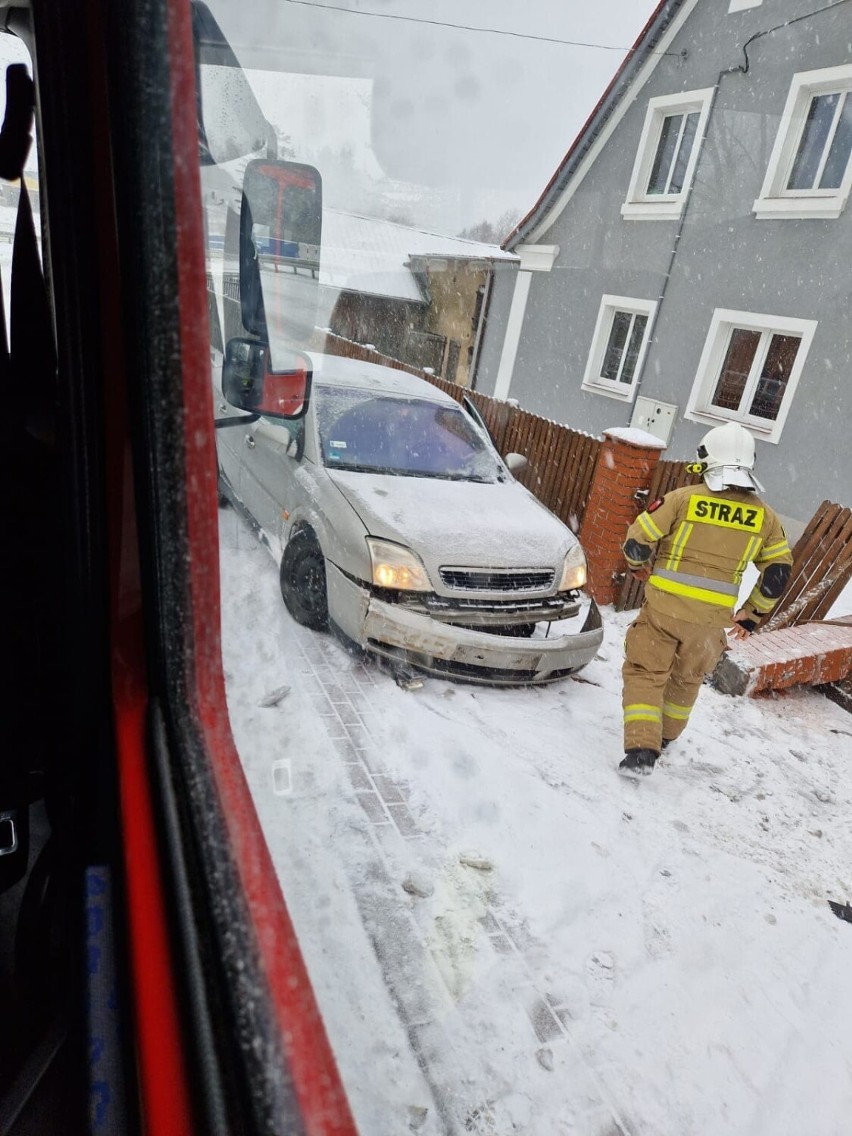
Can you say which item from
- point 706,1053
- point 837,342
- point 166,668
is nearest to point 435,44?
point 166,668

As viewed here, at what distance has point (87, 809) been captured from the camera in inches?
51.3

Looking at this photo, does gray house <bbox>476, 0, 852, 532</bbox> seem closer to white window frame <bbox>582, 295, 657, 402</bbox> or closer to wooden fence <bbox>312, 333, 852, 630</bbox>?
white window frame <bbox>582, 295, 657, 402</bbox>

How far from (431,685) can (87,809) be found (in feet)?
7.89

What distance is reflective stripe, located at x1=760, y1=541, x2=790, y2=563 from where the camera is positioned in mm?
3236

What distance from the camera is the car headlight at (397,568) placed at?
132 inches

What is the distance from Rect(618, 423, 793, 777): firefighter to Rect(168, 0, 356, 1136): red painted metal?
277 cm

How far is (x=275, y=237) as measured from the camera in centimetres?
143

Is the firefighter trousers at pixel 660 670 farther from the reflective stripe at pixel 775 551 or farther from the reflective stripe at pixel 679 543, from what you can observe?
the reflective stripe at pixel 775 551

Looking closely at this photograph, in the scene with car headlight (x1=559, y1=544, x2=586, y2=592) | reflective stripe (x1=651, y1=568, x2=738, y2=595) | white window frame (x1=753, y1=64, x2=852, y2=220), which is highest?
white window frame (x1=753, y1=64, x2=852, y2=220)

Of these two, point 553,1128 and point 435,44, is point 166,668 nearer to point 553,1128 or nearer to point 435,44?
point 553,1128

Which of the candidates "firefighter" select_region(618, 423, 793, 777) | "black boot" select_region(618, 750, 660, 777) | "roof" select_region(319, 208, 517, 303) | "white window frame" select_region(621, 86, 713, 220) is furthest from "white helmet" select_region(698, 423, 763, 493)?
"white window frame" select_region(621, 86, 713, 220)

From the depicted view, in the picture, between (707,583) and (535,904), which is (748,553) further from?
(535,904)

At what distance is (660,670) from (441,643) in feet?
3.91

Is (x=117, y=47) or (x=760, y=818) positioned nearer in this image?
(x=117, y=47)
